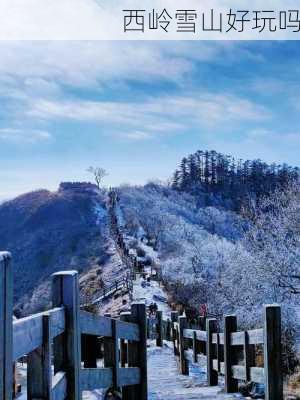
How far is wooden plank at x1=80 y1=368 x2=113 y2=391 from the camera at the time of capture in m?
4.30

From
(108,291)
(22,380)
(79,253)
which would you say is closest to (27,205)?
(79,253)

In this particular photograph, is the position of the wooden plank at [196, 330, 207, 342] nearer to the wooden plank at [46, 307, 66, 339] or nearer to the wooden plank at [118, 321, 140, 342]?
the wooden plank at [118, 321, 140, 342]

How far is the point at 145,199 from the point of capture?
84062 mm

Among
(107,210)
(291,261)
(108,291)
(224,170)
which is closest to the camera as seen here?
(291,261)

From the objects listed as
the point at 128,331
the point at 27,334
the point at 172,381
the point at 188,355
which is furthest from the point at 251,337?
the point at 188,355

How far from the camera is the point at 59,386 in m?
3.49

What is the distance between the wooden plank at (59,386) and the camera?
3.31 metres

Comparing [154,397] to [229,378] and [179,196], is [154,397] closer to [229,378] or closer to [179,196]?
[229,378]

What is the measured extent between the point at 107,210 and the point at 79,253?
17138 mm

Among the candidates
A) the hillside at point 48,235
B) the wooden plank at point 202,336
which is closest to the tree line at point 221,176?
the hillside at point 48,235

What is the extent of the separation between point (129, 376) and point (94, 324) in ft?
5.19

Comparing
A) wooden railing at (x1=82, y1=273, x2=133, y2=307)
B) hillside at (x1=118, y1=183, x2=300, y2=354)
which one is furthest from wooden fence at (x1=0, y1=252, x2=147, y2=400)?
wooden railing at (x1=82, y1=273, x2=133, y2=307)

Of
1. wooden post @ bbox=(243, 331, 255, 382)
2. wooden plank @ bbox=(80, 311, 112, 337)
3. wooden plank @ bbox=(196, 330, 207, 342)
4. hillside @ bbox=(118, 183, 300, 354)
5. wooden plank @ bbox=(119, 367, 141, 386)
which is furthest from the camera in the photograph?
hillside @ bbox=(118, 183, 300, 354)

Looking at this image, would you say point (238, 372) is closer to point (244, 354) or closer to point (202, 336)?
point (244, 354)
